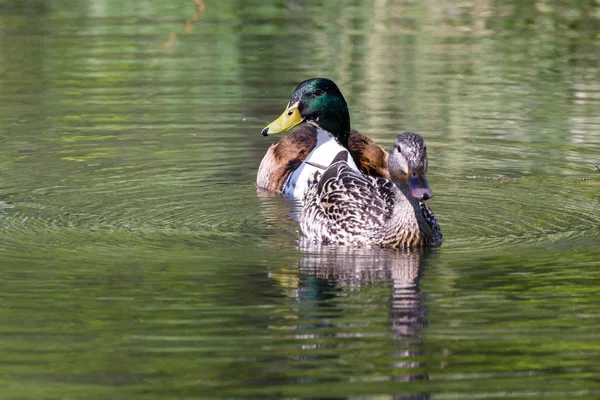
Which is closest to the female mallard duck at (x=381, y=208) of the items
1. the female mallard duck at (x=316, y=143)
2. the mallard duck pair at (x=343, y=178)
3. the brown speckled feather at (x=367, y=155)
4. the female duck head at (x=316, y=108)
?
the mallard duck pair at (x=343, y=178)

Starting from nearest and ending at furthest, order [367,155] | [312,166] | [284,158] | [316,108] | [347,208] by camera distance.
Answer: [347,208] < [312,166] < [316,108] < [367,155] < [284,158]

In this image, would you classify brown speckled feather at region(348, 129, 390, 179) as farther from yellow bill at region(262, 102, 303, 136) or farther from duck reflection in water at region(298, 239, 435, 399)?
duck reflection in water at region(298, 239, 435, 399)

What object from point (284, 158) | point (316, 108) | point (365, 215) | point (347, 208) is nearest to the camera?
point (365, 215)

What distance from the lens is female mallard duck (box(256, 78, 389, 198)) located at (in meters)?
13.1

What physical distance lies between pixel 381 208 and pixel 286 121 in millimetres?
2819

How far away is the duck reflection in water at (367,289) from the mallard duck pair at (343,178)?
183 millimetres

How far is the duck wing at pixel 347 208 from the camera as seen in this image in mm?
10430

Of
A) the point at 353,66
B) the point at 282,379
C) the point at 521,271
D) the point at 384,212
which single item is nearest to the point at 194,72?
the point at 353,66

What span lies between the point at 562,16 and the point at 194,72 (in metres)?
7.57

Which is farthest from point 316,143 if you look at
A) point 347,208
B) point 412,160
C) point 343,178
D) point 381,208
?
point 412,160

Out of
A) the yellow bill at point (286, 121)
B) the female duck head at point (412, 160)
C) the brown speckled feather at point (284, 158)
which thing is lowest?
the brown speckled feather at point (284, 158)

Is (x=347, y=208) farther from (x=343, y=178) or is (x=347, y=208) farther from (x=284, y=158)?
(x=284, y=158)

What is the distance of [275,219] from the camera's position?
11750mm

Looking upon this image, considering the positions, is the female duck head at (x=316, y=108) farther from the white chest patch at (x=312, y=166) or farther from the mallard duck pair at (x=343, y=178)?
the white chest patch at (x=312, y=166)
